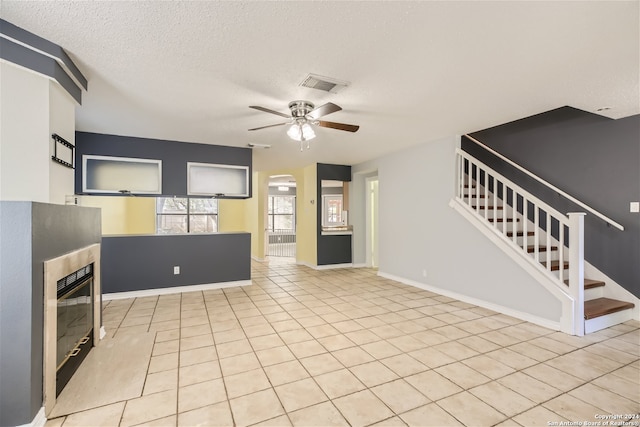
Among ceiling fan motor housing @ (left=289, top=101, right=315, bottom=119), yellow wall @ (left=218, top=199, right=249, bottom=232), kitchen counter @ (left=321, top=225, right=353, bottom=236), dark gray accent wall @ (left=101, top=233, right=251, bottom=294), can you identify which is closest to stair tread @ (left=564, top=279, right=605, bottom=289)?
ceiling fan motor housing @ (left=289, top=101, right=315, bottom=119)

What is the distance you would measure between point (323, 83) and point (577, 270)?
3.26 meters

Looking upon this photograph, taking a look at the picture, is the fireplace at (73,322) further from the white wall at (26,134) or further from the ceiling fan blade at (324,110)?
the ceiling fan blade at (324,110)

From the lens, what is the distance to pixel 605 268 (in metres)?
3.78

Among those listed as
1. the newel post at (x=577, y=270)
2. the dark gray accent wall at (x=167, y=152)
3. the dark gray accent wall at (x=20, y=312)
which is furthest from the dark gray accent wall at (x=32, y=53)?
the newel post at (x=577, y=270)

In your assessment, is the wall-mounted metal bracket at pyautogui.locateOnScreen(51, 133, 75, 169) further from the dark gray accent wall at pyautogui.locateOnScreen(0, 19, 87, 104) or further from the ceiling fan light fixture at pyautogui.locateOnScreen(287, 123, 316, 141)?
the ceiling fan light fixture at pyautogui.locateOnScreen(287, 123, 316, 141)

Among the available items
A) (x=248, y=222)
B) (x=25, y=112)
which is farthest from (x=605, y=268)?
(x=248, y=222)

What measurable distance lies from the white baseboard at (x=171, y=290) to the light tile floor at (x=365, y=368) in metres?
0.35

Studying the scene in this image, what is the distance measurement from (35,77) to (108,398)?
7.62 ft

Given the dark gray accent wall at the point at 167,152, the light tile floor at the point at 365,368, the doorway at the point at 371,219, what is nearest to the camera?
the light tile floor at the point at 365,368

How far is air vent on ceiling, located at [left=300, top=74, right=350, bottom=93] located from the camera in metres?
2.57

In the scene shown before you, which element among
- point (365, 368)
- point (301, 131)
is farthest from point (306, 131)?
point (365, 368)

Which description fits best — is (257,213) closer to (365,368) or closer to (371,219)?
(371,219)

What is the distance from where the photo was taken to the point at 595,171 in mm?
3824

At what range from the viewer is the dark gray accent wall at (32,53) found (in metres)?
1.94
